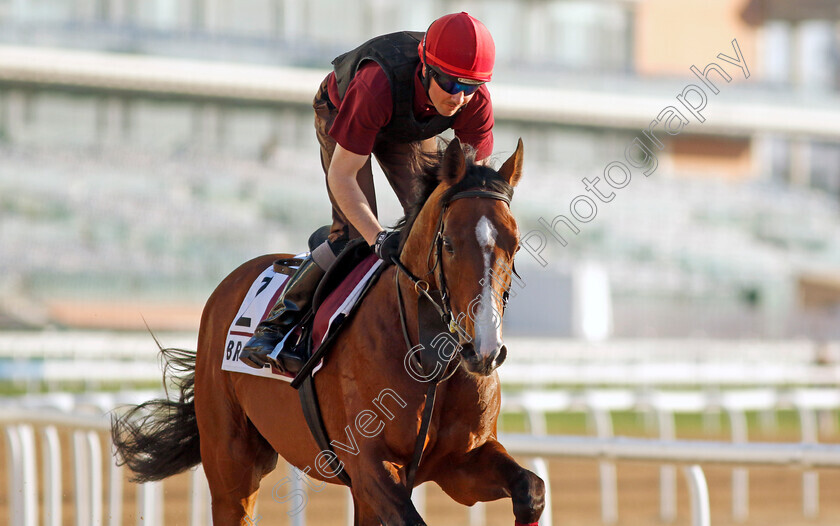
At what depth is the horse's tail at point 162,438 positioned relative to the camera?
444 centimetres

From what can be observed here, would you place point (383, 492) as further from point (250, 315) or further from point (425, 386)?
point (250, 315)

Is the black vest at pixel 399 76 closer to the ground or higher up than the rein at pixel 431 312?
higher up

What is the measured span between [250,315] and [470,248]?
138 cm

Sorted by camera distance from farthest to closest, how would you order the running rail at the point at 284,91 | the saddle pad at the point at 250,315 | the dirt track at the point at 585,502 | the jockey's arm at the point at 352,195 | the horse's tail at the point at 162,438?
1. the running rail at the point at 284,91
2. the dirt track at the point at 585,502
3. the horse's tail at the point at 162,438
4. the saddle pad at the point at 250,315
5. the jockey's arm at the point at 352,195

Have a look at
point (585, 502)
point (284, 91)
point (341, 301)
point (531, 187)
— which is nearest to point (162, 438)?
point (341, 301)

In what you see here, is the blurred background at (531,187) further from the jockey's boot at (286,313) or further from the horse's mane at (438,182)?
the horse's mane at (438,182)

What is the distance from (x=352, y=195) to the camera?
341 centimetres

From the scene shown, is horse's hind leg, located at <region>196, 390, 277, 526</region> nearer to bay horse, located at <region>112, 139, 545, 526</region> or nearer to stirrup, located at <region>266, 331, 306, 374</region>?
bay horse, located at <region>112, 139, 545, 526</region>

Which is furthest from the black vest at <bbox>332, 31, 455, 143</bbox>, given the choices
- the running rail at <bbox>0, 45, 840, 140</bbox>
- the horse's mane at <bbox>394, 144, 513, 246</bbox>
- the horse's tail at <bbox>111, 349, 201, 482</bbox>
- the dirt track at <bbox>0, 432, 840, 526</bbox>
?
the running rail at <bbox>0, 45, 840, 140</bbox>

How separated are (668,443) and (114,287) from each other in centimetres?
1582

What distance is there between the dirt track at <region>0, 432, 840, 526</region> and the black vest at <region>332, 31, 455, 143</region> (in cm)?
330

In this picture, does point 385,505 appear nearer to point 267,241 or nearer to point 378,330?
point 378,330

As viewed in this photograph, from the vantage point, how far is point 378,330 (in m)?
3.30

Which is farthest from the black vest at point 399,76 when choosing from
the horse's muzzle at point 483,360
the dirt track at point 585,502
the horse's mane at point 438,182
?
the dirt track at point 585,502
